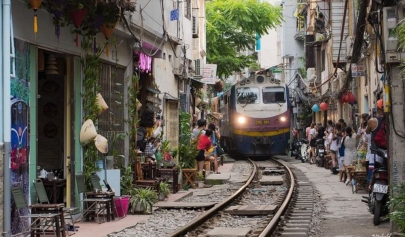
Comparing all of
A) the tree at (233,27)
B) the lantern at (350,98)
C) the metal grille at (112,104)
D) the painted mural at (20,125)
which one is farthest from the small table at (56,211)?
the tree at (233,27)

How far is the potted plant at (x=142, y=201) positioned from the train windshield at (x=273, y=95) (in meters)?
22.9

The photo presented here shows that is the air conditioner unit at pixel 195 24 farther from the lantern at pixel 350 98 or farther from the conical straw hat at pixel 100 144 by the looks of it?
the conical straw hat at pixel 100 144

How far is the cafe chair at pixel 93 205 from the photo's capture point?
1441 cm

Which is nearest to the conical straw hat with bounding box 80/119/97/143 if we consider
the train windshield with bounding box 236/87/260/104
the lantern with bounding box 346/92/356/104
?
the lantern with bounding box 346/92/356/104

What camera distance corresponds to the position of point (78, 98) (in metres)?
15.0

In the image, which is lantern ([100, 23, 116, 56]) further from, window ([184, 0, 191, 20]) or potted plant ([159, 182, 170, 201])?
window ([184, 0, 191, 20])

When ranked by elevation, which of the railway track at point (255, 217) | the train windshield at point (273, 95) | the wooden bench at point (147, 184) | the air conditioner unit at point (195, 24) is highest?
the air conditioner unit at point (195, 24)

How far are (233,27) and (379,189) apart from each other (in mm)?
34926

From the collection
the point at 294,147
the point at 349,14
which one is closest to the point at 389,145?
the point at 349,14

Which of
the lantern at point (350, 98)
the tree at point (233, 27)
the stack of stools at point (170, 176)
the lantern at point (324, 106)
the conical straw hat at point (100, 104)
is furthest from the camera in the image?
the tree at point (233, 27)

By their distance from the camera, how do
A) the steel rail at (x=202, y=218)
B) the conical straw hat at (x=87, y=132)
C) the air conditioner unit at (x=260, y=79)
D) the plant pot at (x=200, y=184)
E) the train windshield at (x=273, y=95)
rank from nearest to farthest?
the steel rail at (x=202, y=218), the conical straw hat at (x=87, y=132), the plant pot at (x=200, y=184), the train windshield at (x=273, y=95), the air conditioner unit at (x=260, y=79)

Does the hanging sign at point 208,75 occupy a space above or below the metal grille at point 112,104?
above

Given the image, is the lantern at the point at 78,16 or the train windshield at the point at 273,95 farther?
the train windshield at the point at 273,95

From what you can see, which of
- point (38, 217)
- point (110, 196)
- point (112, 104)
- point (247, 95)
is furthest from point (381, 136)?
point (247, 95)
